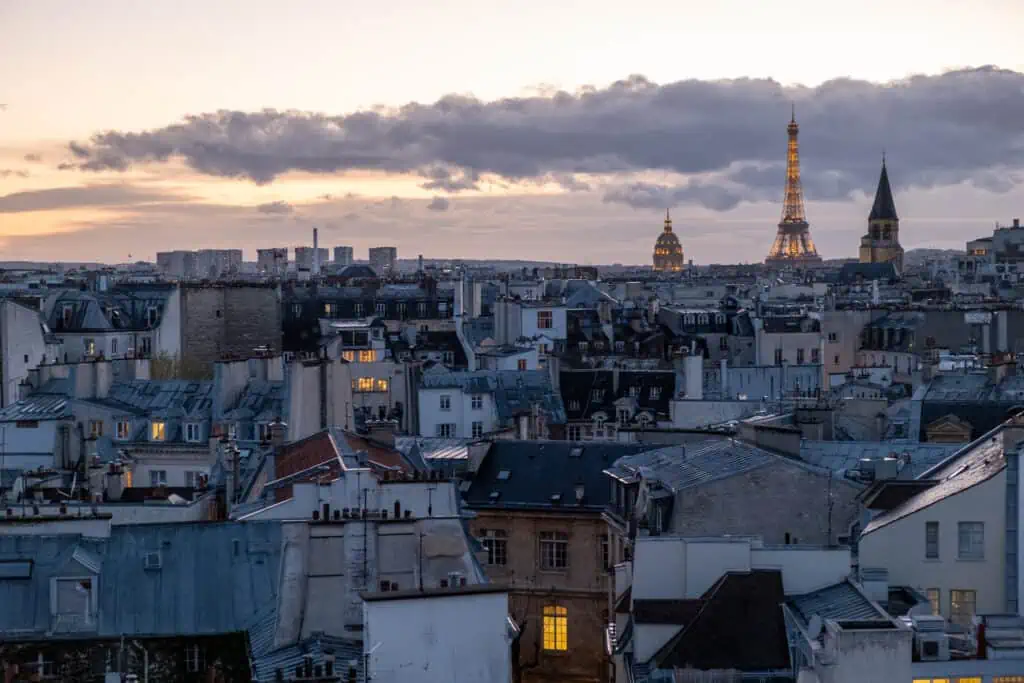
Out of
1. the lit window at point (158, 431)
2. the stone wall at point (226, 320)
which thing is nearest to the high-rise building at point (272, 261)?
the stone wall at point (226, 320)

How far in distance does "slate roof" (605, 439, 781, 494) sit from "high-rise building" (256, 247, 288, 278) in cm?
12305

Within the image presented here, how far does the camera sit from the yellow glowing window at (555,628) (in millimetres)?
39656

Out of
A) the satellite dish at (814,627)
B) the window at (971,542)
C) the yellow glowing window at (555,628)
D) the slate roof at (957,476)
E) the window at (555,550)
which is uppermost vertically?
the slate roof at (957,476)

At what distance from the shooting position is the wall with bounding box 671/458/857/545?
1227 inches

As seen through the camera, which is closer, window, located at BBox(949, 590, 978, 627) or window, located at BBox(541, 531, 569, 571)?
window, located at BBox(949, 590, 978, 627)

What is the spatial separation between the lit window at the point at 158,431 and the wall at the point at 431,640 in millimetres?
27131

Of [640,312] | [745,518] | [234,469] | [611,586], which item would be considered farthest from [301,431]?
[640,312]

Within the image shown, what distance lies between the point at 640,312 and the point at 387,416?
33.5 metres

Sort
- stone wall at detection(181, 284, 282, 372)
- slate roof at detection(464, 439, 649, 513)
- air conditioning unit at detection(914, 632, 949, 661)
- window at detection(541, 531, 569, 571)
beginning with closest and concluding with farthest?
air conditioning unit at detection(914, 632, 949, 661) < window at detection(541, 531, 569, 571) < slate roof at detection(464, 439, 649, 513) < stone wall at detection(181, 284, 282, 372)

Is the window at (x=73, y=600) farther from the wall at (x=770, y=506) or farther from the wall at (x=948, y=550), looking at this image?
the wall at (x=948, y=550)

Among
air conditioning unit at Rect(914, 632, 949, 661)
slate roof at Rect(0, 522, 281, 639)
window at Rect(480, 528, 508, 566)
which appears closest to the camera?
air conditioning unit at Rect(914, 632, 949, 661)

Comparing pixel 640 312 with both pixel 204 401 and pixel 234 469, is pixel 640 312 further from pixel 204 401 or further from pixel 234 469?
pixel 234 469

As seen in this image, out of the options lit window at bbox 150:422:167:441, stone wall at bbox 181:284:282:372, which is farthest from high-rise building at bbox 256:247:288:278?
lit window at bbox 150:422:167:441

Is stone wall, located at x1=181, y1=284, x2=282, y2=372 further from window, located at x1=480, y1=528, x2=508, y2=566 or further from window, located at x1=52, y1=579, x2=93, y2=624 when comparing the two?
window, located at x1=52, y1=579, x2=93, y2=624
